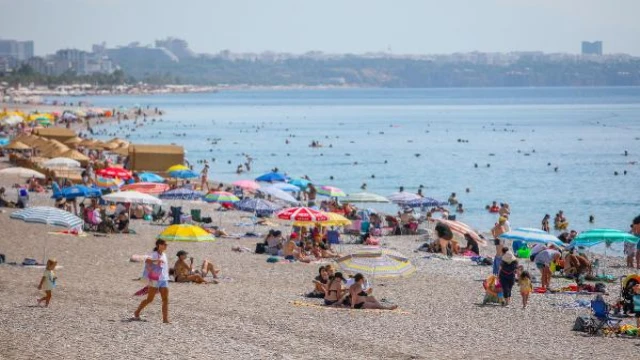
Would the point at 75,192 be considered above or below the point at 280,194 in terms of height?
above

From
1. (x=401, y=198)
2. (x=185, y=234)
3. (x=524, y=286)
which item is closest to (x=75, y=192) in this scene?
(x=185, y=234)

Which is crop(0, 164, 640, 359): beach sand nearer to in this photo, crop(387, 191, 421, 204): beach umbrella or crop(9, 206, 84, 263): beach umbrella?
crop(9, 206, 84, 263): beach umbrella

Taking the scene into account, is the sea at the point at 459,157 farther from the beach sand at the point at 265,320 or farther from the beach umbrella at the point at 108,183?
the beach sand at the point at 265,320

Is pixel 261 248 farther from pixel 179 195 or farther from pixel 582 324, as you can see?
pixel 582 324

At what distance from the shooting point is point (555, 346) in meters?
14.0

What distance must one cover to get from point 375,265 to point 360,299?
1584 mm

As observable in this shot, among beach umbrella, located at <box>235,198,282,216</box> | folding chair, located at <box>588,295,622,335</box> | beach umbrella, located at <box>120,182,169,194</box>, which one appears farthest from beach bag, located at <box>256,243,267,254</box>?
folding chair, located at <box>588,295,622,335</box>

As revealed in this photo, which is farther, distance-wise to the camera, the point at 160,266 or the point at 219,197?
the point at 219,197

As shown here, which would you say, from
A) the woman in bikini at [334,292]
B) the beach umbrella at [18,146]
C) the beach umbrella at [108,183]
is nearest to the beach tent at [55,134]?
the beach umbrella at [18,146]

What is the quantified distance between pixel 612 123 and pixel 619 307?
98001 millimetres

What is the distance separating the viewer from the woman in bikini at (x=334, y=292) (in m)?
16.5

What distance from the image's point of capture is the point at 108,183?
33.3 metres

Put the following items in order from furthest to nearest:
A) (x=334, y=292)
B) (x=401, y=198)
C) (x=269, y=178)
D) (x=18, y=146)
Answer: (x=18, y=146) < (x=269, y=178) < (x=401, y=198) < (x=334, y=292)

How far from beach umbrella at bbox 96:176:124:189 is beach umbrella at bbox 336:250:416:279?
16380mm
